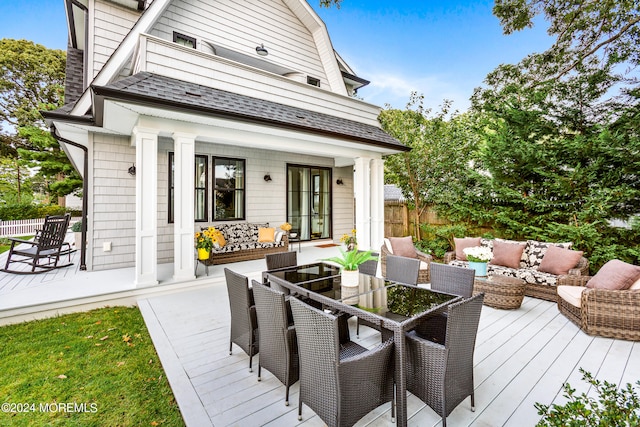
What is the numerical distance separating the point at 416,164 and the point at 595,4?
15.4 ft

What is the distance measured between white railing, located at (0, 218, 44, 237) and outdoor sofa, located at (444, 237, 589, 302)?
16.1 meters

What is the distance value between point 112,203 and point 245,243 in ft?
9.43

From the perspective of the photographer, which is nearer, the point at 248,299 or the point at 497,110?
the point at 248,299

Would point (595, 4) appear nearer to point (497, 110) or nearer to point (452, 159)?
point (497, 110)

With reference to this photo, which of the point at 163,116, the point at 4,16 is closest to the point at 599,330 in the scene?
the point at 163,116

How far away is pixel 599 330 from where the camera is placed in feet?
11.3

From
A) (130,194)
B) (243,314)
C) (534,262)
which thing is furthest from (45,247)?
(534,262)

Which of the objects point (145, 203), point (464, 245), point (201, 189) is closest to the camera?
point (145, 203)

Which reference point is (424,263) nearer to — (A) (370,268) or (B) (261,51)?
(A) (370,268)

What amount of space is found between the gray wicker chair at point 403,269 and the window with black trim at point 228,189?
5.08m

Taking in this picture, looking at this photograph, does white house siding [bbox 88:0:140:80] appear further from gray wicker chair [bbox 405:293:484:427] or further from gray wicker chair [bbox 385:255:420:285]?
gray wicker chair [bbox 405:293:484:427]

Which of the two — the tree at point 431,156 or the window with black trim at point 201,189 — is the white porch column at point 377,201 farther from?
the window with black trim at point 201,189

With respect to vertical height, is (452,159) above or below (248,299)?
above

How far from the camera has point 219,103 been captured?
498 centimetres
